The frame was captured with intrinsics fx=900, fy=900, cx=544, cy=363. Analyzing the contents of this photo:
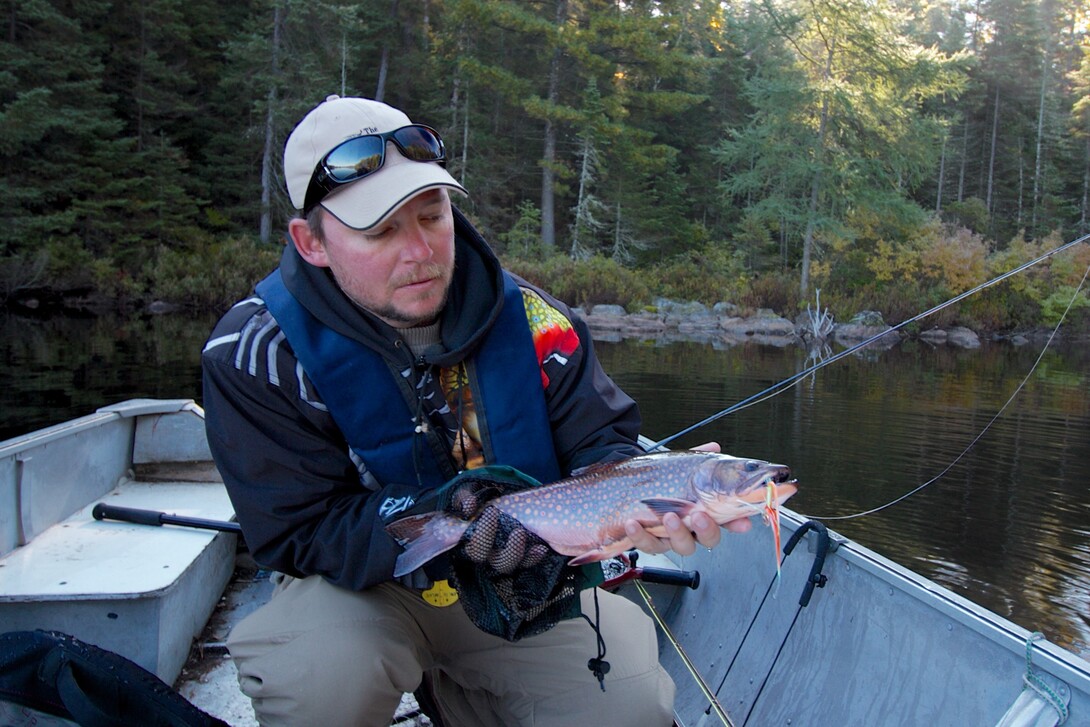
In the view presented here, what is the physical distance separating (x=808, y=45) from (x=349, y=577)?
1486 inches

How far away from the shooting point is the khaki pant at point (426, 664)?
2.33 meters

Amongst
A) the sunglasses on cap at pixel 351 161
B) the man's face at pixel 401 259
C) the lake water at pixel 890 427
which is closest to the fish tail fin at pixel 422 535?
the man's face at pixel 401 259

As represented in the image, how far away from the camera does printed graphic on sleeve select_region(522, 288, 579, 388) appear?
280 cm

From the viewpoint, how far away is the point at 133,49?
3297 centimetres

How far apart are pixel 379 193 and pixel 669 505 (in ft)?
3.76

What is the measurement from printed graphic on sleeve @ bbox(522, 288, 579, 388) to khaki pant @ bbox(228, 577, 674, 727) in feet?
2.55

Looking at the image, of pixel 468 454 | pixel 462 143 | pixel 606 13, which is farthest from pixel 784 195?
pixel 468 454

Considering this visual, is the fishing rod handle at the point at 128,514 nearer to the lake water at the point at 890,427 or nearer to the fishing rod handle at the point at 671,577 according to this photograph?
the fishing rod handle at the point at 671,577

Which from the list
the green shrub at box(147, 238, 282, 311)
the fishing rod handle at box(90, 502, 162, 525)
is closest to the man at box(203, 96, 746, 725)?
the fishing rod handle at box(90, 502, 162, 525)

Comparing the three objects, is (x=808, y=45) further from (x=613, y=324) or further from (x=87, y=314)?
(x=87, y=314)

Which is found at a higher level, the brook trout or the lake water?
the brook trout

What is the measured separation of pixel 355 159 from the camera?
2.52 m

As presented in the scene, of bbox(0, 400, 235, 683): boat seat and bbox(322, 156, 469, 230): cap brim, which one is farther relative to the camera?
bbox(0, 400, 235, 683): boat seat

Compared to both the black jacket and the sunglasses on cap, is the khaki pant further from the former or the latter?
the sunglasses on cap
